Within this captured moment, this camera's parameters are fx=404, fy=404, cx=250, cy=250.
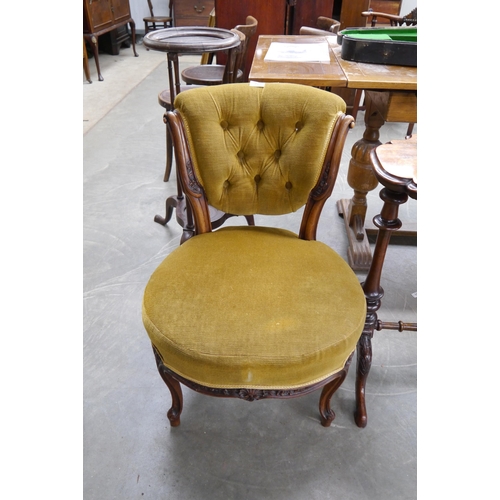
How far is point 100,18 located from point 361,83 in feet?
14.8

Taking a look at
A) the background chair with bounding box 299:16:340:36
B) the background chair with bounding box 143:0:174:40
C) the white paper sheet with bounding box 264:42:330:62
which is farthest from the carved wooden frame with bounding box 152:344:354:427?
the background chair with bounding box 143:0:174:40

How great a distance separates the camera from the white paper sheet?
5.47 ft

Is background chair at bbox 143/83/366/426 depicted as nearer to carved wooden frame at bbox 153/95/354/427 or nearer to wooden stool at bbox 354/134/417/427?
carved wooden frame at bbox 153/95/354/427

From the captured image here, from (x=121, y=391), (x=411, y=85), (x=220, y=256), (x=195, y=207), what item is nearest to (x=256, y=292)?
(x=220, y=256)

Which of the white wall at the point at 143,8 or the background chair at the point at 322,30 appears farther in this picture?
the white wall at the point at 143,8

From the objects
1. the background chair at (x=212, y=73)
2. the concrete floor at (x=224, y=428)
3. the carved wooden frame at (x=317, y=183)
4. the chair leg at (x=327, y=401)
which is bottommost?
the concrete floor at (x=224, y=428)

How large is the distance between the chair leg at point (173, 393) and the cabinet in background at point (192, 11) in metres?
5.94

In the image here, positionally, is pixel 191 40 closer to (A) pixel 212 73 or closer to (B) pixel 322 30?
(A) pixel 212 73

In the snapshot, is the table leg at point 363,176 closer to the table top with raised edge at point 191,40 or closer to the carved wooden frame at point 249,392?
the table top with raised edge at point 191,40

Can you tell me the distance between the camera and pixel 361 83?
4.46 feet

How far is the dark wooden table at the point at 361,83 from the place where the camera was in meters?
1.38

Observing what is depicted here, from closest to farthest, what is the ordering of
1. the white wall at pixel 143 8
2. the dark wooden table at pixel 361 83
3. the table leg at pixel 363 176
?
the dark wooden table at pixel 361 83, the table leg at pixel 363 176, the white wall at pixel 143 8

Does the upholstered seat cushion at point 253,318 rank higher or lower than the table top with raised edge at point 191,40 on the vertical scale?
lower

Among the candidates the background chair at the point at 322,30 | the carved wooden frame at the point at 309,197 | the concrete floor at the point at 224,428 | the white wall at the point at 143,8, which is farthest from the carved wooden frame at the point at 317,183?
the white wall at the point at 143,8
